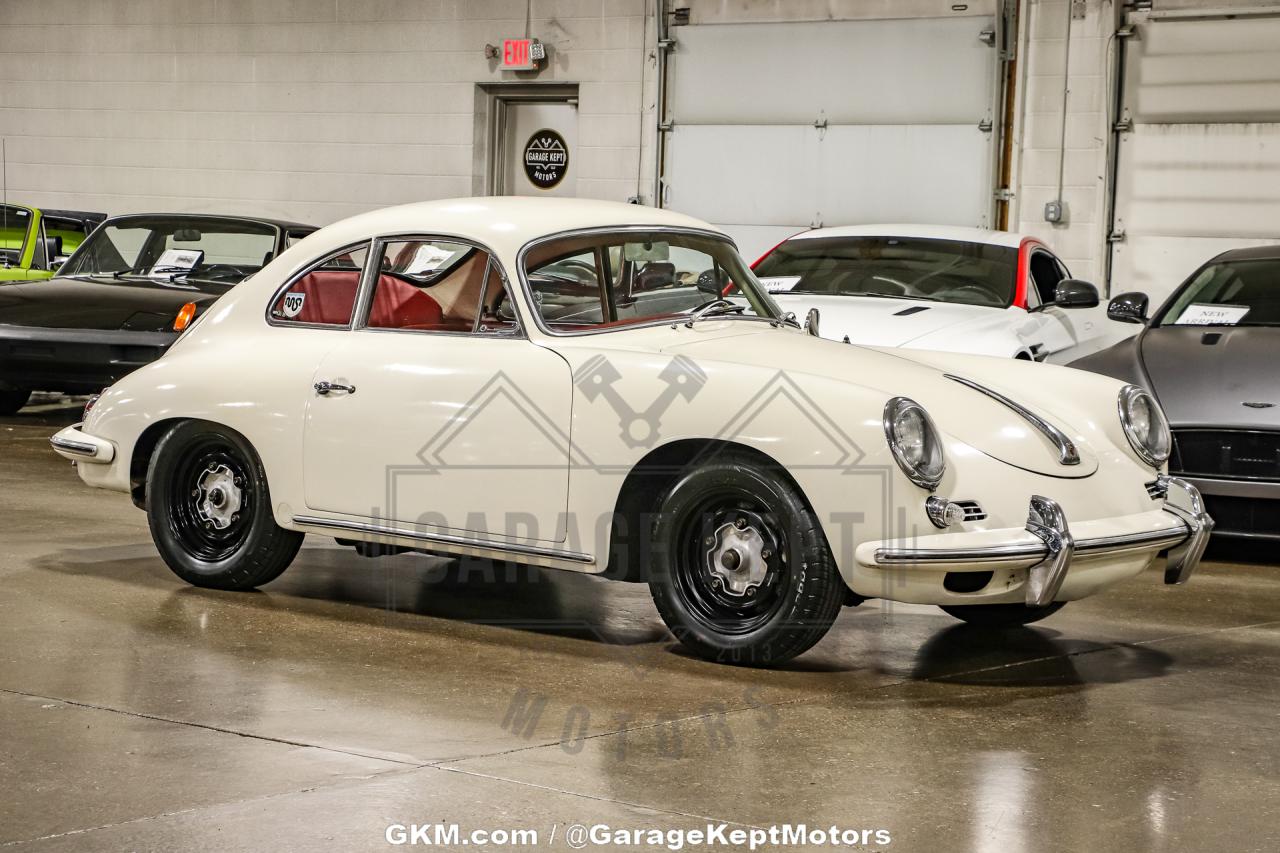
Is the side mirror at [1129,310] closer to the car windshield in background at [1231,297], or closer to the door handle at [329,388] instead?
the car windshield in background at [1231,297]

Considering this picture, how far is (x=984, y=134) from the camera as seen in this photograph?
1412 cm

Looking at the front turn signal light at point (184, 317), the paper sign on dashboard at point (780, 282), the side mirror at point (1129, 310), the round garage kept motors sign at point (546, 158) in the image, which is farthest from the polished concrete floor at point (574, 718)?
the round garage kept motors sign at point (546, 158)

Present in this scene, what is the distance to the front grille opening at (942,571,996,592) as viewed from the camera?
472cm

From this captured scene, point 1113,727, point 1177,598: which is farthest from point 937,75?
point 1113,727

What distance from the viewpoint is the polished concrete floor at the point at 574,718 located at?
3.52 m

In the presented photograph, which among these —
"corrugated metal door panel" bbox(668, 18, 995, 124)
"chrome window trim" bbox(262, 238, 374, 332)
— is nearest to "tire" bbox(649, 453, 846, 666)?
"chrome window trim" bbox(262, 238, 374, 332)

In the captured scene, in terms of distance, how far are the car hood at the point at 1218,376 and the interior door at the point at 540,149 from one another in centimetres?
941

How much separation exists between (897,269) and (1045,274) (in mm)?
1030

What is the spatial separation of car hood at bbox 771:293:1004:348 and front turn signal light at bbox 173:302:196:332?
3.80 meters

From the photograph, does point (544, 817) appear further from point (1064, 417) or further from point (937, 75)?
point (937, 75)

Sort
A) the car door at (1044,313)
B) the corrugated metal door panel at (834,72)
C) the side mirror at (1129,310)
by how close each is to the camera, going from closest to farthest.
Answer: the side mirror at (1129,310) < the car door at (1044,313) < the corrugated metal door panel at (834,72)

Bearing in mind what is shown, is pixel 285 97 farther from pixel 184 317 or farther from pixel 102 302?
pixel 184 317

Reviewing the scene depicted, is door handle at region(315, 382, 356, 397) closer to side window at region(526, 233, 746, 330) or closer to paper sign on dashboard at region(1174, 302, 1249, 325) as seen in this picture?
side window at region(526, 233, 746, 330)

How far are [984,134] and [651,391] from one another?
9.92 m
